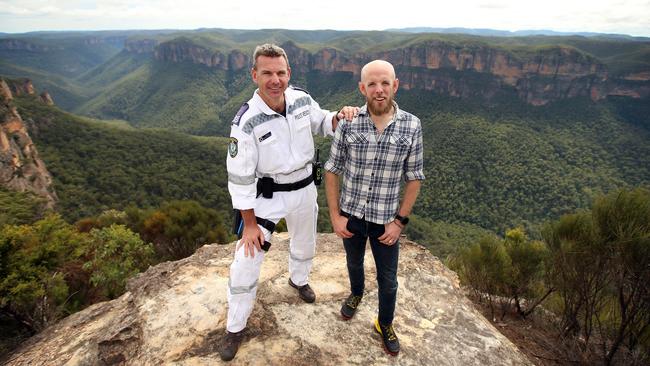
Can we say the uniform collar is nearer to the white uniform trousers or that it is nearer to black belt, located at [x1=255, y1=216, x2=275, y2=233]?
the white uniform trousers

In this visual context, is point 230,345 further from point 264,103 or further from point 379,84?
point 379,84

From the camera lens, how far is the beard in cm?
260

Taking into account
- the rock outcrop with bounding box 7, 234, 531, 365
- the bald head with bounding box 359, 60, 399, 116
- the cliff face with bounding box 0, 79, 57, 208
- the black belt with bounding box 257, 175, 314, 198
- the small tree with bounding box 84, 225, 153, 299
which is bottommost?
the cliff face with bounding box 0, 79, 57, 208

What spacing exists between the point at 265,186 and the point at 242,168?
0.31 m

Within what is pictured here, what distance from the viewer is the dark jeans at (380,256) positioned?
9.48 feet

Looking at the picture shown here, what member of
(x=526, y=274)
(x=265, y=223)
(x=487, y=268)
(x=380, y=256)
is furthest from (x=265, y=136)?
(x=526, y=274)

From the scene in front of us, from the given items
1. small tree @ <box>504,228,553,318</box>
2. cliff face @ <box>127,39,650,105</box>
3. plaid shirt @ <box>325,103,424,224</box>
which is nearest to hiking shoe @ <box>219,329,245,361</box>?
plaid shirt @ <box>325,103,424,224</box>

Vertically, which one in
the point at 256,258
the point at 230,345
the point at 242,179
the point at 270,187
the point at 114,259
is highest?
the point at 242,179

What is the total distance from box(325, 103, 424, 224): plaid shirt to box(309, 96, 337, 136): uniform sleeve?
46 centimetres

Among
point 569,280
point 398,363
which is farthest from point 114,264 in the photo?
point 569,280

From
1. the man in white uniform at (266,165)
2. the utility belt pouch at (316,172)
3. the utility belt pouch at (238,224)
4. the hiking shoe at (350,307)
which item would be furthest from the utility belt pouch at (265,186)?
the hiking shoe at (350,307)

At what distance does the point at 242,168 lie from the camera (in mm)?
2803

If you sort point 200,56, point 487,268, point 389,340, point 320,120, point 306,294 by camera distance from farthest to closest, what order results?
point 200,56 < point 487,268 < point 306,294 < point 320,120 < point 389,340

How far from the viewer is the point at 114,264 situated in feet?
26.9
